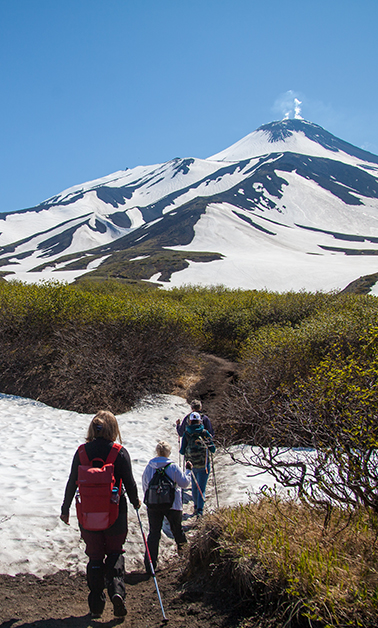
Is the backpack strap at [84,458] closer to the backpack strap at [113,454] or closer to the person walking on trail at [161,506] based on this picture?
the backpack strap at [113,454]

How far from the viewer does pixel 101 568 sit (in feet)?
9.68

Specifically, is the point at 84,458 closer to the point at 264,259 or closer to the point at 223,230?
the point at 264,259

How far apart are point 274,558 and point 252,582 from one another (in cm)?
24

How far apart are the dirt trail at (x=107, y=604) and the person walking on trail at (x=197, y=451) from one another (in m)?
1.43

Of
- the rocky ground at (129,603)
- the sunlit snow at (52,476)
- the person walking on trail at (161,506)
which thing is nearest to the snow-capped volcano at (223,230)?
the sunlit snow at (52,476)

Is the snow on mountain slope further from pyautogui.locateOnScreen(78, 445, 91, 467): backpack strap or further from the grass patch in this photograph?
pyautogui.locateOnScreen(78, 445, 91, 467): backpack strap

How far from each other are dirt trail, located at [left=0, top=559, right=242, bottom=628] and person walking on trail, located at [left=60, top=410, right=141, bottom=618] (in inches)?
7.2

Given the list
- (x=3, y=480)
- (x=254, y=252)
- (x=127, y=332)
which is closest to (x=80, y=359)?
(x=127, y=332)

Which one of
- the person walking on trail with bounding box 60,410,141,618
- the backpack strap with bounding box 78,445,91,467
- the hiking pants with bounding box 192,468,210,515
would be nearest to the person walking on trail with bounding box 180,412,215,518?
the hiking pants with bounding box 192,468,210,515

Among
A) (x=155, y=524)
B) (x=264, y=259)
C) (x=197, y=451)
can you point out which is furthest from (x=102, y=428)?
(x=264, y=259)

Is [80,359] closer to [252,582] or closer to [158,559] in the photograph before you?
[158,559]

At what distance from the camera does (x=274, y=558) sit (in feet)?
9.25

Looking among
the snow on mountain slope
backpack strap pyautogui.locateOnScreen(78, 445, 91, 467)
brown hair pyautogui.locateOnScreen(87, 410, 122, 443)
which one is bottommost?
backpack strap pyautogui.locateOnScreen(78, 445, 91, 467)

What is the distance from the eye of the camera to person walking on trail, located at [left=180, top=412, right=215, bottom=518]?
5016 mm
